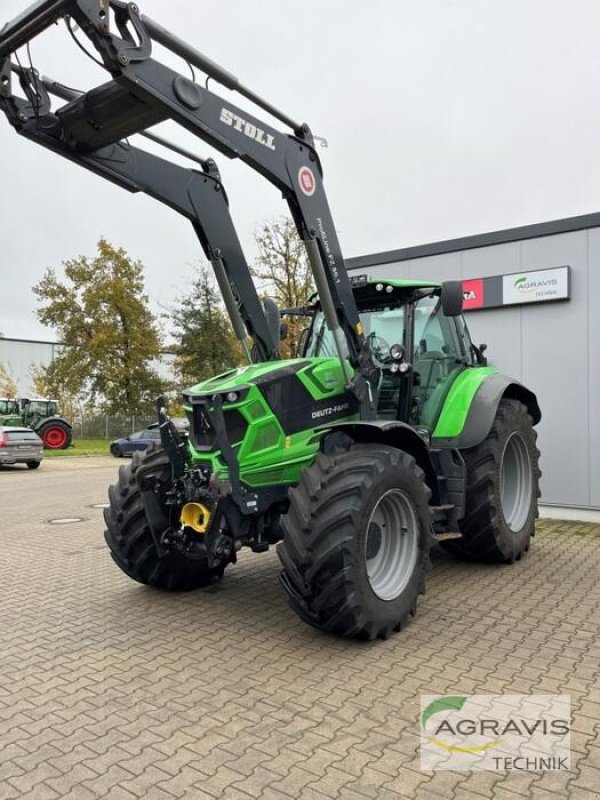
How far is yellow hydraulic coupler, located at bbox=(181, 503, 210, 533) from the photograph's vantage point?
469 cm

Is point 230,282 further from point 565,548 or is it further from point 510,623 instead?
point 565,548

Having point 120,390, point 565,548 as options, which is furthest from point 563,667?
point 120,390

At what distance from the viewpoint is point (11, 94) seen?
170 inches

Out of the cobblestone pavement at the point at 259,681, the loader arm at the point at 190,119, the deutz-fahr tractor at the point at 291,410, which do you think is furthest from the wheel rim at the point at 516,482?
the loader arm at the point at 190,119

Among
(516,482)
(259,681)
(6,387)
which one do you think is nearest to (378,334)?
(516,482)

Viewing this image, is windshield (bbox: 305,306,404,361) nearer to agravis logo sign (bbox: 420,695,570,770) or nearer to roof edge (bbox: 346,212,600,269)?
agravis logo sign (bbox: 420,695,570,770)

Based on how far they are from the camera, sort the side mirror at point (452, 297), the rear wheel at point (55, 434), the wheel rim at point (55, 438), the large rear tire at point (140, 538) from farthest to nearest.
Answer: the wheel rim at point (55, 438)
the rear wheel at point (55, 434)
the side mirror at point (452, 297)
the large rear tire at point (140, 538)

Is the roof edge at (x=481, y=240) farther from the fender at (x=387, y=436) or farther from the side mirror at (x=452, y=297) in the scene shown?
the fender at (x=387, y=436)

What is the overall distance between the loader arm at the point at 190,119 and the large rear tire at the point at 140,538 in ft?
5.98

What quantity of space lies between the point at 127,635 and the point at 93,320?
32.6 meters

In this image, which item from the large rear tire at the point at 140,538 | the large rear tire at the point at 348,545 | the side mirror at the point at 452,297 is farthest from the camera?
the side mirror at the point at 452,297

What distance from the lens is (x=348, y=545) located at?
4.20m

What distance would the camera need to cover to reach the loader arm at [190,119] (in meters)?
3.79

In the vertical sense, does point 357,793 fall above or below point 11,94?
below
